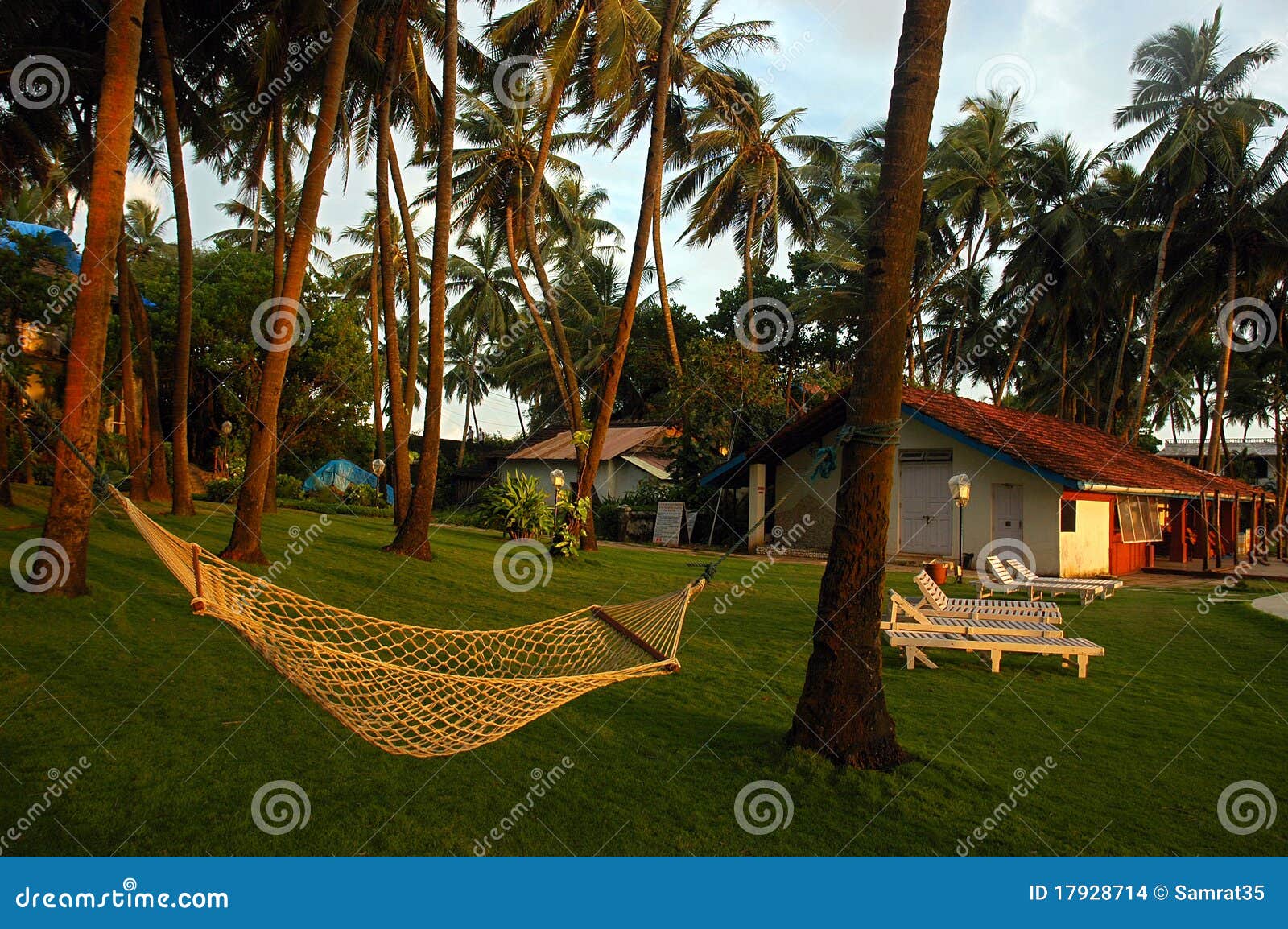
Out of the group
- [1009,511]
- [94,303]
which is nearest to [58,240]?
[94,303]

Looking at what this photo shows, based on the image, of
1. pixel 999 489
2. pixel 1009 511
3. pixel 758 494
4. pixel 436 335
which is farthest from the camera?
pixel 758 494

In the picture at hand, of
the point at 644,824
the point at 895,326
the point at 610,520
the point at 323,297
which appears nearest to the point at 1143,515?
the point at 610,520

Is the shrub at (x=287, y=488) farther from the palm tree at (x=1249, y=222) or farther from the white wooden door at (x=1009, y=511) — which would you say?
the palm tree at (x=1249, y=222)

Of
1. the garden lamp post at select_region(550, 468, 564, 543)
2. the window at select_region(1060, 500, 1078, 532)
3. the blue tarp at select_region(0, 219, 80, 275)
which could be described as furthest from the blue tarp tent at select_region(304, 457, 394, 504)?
the window at select_region(1060, 500, 1078, 532)

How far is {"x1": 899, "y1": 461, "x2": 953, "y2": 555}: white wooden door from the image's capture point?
60.4 feet

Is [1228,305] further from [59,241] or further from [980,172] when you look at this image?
[59,241]

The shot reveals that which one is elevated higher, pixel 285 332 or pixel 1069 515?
pixel 285 332

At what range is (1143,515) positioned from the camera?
800 inches

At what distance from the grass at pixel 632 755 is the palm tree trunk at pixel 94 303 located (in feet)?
2.09

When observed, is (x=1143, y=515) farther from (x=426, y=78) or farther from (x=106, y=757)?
(x=106, y=757)

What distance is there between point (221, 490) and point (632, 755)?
Answer: 19.4m

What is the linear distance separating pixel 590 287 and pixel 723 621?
26.5 m

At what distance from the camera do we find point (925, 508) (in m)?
18.6

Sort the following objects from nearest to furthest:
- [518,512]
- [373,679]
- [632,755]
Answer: [373,679]
[632,755]
[518,512]
